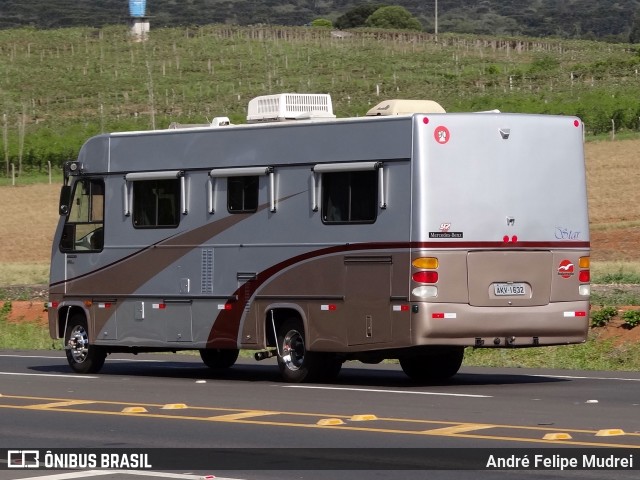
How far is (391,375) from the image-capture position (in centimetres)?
2033

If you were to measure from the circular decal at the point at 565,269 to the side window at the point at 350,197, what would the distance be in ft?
7.66

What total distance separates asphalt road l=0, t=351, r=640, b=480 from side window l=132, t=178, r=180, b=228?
6.66 feet

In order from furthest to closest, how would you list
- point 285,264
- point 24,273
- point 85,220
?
point 24,273
point 85,220
point 285,264

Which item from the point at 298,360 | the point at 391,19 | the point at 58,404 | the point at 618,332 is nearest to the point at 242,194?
the point at 298,360

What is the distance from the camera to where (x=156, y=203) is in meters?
20.2

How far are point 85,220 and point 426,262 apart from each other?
19.9 feet

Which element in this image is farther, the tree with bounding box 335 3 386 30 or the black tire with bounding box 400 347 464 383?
the tree with bounding box 335 3 386 30

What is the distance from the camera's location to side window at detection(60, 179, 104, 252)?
2097 centimetres

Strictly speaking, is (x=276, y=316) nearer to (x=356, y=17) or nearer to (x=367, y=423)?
(x=367, y=423)

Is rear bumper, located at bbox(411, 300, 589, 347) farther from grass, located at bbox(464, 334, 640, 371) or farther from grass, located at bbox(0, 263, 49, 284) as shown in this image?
grass, located at bbox(0, 263, 49, 284)

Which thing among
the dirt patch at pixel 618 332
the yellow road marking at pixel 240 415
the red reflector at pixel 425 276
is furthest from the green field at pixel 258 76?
the yellow road marking at pixel 240 415

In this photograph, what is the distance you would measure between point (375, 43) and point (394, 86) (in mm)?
26519

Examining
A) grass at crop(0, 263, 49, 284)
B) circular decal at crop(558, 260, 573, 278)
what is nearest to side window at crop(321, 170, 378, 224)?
circular decal at crop(558, 260, 573, 278)

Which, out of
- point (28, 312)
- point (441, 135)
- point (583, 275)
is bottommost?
point (28, 312)
